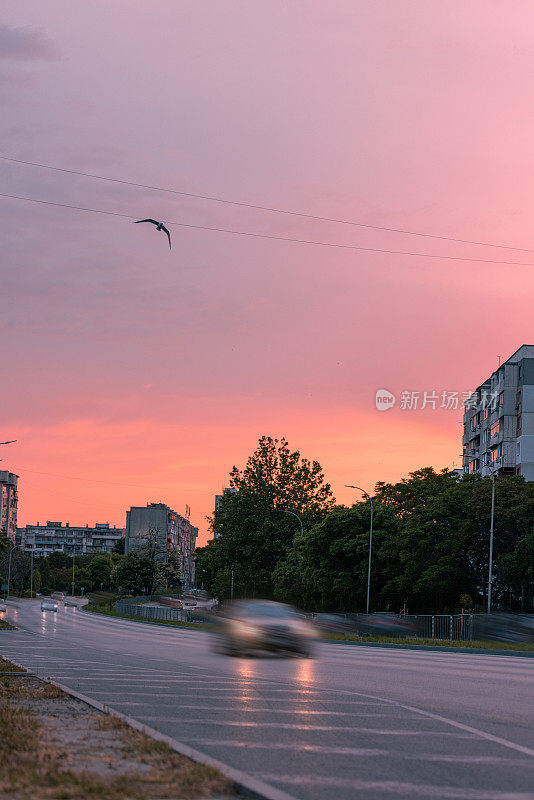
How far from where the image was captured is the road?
797 centimetres

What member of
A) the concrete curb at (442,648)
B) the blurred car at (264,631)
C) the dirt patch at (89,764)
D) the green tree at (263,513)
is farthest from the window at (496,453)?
the dirt patch at (89,764)

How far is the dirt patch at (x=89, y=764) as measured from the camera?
6.86 m

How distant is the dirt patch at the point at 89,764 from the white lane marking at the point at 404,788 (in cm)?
72

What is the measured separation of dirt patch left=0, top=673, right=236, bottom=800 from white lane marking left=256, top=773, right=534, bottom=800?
72 cm

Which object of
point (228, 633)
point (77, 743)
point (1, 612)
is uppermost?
point (77, 743)

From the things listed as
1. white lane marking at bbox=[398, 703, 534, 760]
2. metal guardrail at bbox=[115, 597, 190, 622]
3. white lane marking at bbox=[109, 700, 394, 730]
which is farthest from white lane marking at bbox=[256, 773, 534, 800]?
metal guardrail at bbox=[115, 597, 190, 622]

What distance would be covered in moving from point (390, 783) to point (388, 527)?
65.7 meters

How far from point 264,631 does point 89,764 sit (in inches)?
756

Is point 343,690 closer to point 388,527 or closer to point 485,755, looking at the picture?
point 485,755

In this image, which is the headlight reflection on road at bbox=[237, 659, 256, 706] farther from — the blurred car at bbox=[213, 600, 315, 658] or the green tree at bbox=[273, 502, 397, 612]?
the green tree at bbox=[273, 502, 397, 612]

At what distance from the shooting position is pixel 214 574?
12138 cm

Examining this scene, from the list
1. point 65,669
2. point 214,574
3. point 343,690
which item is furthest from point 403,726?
point 214,574

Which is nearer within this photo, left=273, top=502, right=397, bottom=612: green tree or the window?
left=273, top=502, right=397, bottom=612: green tree

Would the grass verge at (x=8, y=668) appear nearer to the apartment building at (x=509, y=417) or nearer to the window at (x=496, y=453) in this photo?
the apartment building at (x=509, y=417)
